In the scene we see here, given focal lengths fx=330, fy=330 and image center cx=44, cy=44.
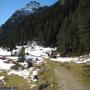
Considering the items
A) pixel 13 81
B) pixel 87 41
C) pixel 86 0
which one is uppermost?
pixel 86 0

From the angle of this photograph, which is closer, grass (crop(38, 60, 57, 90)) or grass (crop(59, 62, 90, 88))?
grass (crop(38, 60, 57, 90))

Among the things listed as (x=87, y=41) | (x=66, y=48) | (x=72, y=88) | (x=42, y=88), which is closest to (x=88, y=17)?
(x=87, y=41)

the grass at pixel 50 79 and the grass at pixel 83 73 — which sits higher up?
the grass at pixel 83 73

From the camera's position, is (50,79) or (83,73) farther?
(83,73)

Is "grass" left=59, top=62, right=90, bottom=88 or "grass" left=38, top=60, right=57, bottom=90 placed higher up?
"grass" left=59, top=62, right=90, bottom=88

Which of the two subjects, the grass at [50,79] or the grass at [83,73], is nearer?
the grass at [50,79]

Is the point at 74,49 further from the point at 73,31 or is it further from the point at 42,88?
the point at 42,88

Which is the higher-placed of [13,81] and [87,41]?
[87,41]

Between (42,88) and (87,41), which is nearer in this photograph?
(42,88)

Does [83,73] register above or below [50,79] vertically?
above

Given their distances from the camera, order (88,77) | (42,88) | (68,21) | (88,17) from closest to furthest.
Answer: (42,88), (88,77), (88,17), (68,21)

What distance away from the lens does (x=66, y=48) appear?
13850 cm

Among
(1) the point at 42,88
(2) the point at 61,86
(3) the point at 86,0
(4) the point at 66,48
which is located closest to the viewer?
(2) the point at 61,86

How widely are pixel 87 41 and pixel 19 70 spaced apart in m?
22.4
